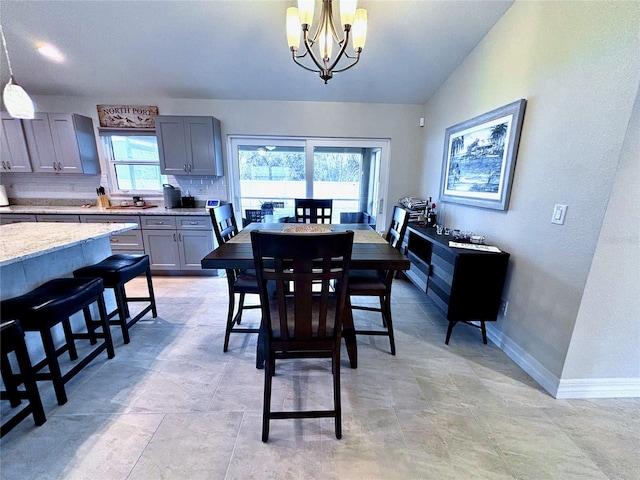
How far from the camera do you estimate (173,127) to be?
337 centimetres

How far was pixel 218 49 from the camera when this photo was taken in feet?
8.83

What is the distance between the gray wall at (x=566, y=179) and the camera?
137cm

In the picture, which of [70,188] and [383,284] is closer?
[383,284]

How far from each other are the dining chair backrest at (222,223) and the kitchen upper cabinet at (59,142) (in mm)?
2677

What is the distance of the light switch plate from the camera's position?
160 centimetres

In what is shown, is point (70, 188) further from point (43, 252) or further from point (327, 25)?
point (327, 25)

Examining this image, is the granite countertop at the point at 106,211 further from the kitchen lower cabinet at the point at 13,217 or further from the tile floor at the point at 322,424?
the tile floor at the point at 322,424

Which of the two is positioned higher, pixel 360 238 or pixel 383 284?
pixel 360 238

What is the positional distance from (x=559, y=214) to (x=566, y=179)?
22 centimetres

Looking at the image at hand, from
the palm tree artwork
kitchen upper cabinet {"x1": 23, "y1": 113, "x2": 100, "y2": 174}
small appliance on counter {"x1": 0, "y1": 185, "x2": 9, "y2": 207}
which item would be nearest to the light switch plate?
the palm tree artwork

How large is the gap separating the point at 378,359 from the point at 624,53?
230cm

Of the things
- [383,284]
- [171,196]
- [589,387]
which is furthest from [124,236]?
[589,387]

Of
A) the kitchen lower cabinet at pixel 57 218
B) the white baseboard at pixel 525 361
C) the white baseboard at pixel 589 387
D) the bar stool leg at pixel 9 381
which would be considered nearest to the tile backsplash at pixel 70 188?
the kitchen lower cabinet at pixel 57 218

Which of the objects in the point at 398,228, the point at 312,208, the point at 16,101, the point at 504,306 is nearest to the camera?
the point at 16,101
